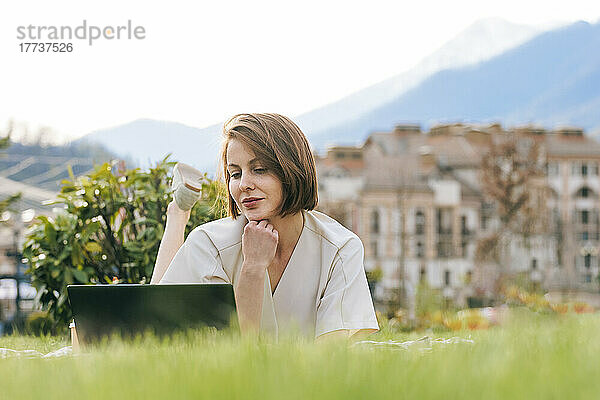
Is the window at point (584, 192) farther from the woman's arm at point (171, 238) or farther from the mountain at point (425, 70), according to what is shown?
the woman's arm at point (171, 238)

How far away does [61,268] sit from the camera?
125 inches

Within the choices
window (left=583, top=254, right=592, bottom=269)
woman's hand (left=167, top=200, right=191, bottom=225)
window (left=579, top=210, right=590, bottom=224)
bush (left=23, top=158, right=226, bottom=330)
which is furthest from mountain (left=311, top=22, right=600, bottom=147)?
woman's hand (left=167, top=200, right=191, bottom=225)

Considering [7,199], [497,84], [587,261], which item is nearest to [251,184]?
[7,199]

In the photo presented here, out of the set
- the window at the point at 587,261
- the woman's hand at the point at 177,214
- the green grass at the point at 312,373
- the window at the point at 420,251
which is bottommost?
the window at the point at 587,261

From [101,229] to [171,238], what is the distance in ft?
3.52

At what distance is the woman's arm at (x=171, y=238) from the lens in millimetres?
2240

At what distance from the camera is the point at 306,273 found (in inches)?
70.1

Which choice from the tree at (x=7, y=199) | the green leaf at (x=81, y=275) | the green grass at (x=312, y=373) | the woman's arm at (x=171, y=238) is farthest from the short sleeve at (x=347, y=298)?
the tree at (x=7, y=199)

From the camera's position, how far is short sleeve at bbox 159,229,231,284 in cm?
169

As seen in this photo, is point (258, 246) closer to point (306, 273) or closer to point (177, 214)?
point (306, 273)

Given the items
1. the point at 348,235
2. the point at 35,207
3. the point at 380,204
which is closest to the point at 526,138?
the point at 380,204

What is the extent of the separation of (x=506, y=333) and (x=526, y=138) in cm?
2130

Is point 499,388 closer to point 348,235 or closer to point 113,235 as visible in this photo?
point 348,235

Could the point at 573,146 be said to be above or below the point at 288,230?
above
